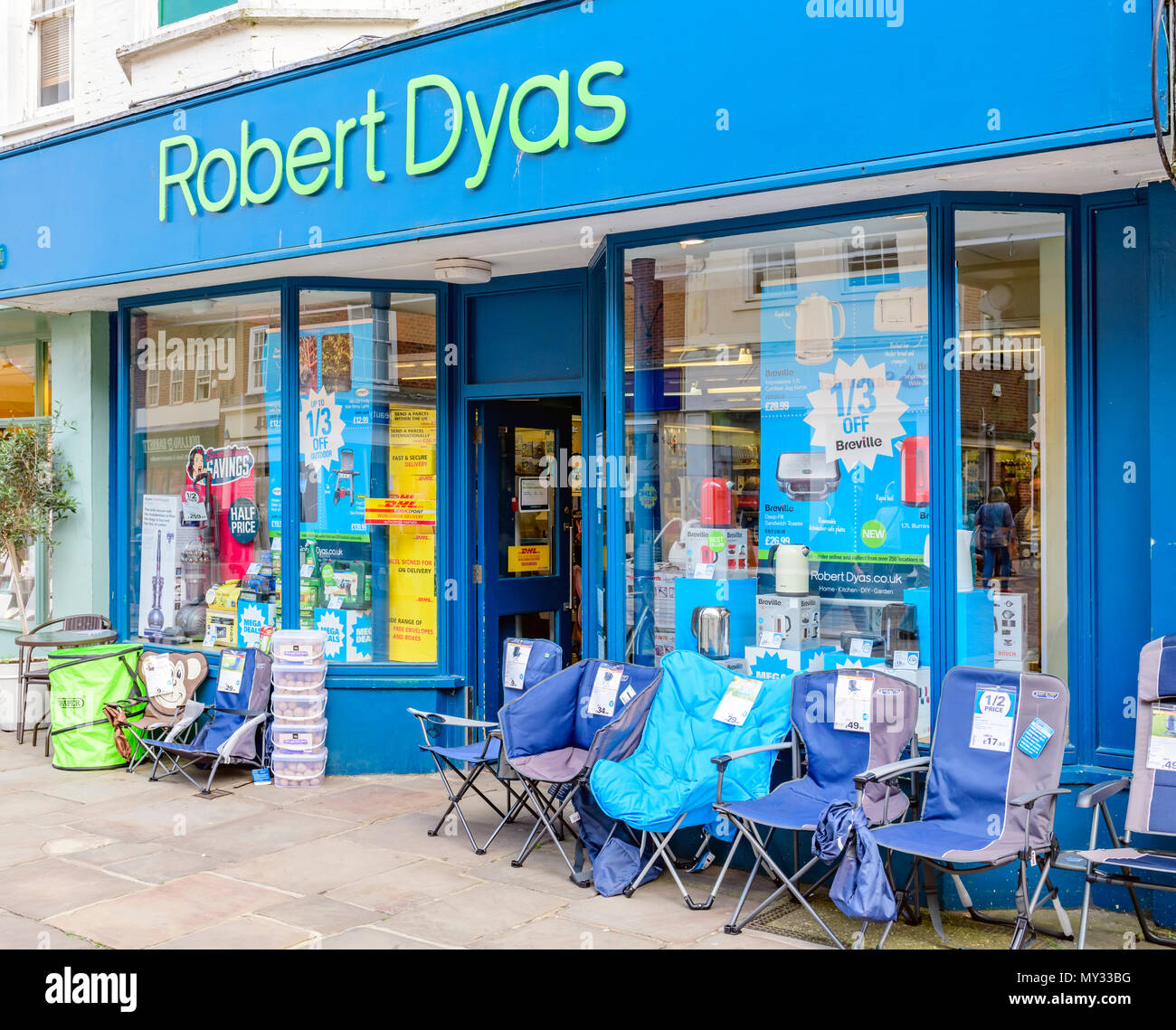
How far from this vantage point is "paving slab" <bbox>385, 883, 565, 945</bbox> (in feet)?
14.7

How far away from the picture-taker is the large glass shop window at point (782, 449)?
512 centimetres

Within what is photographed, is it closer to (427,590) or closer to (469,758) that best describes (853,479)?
(469,758)

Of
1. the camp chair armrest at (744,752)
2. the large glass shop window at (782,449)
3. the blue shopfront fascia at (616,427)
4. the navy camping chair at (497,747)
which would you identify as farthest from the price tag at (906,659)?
the navy camping chair at (497,747)

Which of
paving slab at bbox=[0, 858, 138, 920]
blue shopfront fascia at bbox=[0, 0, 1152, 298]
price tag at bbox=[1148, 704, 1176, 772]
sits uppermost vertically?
blue shopfront fascia at bbox=[0, 0, 1152, 298]

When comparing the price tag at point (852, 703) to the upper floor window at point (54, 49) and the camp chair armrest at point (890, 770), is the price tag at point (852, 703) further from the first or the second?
the upper floor window at point (54, 49)

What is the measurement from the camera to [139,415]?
8.09m

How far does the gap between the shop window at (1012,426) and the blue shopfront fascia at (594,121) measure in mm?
726

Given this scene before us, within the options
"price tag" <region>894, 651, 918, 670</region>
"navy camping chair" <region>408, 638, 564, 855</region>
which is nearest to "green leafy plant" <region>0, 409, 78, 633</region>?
"navy camping chair" <region>408, 638, 564, 855</region>

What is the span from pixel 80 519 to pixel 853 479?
19.5 feet

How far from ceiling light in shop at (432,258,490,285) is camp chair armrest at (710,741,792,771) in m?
3.27

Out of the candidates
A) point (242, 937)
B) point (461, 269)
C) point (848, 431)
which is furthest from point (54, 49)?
point (242, 937)

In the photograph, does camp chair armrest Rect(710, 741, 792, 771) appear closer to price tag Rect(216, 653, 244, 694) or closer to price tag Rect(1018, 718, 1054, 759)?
price tag Rect(1018, 718, 1054, 759)

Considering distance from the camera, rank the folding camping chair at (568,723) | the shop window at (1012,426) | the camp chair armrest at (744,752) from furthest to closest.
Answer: the folding camping chair at (568,723) → the shop window at (1012,426) → the camp chair armrest at (744,752)
